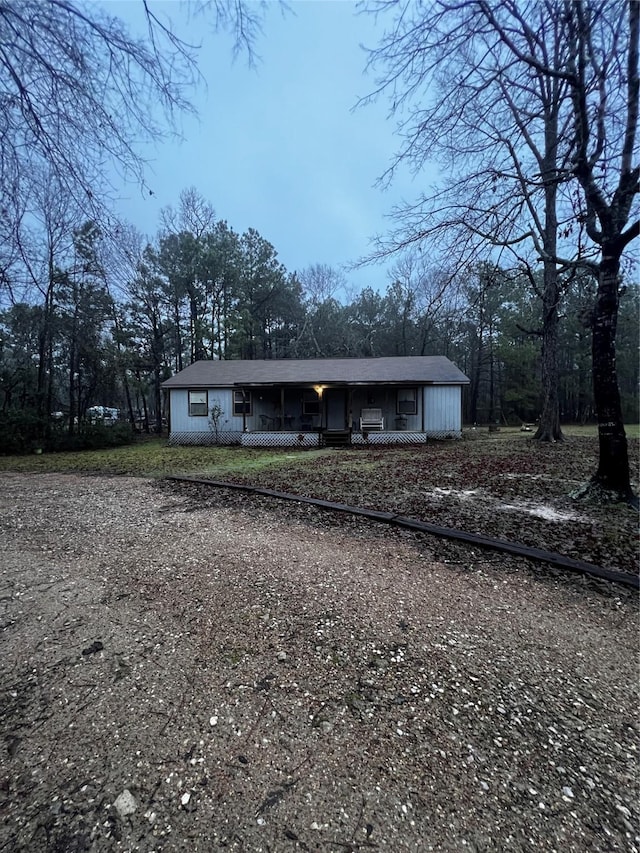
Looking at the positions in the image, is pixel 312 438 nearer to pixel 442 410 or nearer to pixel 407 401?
pixel 407 401

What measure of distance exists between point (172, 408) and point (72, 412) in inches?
146

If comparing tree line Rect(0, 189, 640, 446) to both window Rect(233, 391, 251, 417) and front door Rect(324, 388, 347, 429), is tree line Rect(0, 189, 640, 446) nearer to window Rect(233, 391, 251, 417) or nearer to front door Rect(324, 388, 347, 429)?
front door Rect(324, 388, 347, 429)

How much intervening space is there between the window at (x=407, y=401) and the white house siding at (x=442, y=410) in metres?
0.44

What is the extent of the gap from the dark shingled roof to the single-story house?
4cm

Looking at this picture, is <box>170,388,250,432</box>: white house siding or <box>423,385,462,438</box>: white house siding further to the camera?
<box>170,388,250,432</box>: white house siding

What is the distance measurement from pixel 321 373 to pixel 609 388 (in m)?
12.4

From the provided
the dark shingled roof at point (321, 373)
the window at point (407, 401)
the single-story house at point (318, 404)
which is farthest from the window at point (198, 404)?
the window at point (407, 401)

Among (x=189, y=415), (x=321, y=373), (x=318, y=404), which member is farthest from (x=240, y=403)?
(x=321, y=373)

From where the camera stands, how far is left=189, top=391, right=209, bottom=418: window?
16.5 metres

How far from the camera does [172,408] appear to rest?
16516mm

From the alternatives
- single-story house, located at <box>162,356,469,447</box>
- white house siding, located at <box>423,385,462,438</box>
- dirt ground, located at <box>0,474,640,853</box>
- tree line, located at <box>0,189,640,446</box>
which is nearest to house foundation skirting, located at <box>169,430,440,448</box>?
single-story house, located at <box>162,356,469,447</box>

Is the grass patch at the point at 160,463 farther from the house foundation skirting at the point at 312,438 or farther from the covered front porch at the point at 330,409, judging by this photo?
the covered front porch at the point at 330,409

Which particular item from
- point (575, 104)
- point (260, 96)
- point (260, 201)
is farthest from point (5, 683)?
point (260, 201)

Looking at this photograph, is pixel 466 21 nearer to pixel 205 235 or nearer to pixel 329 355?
pixel 205 235
